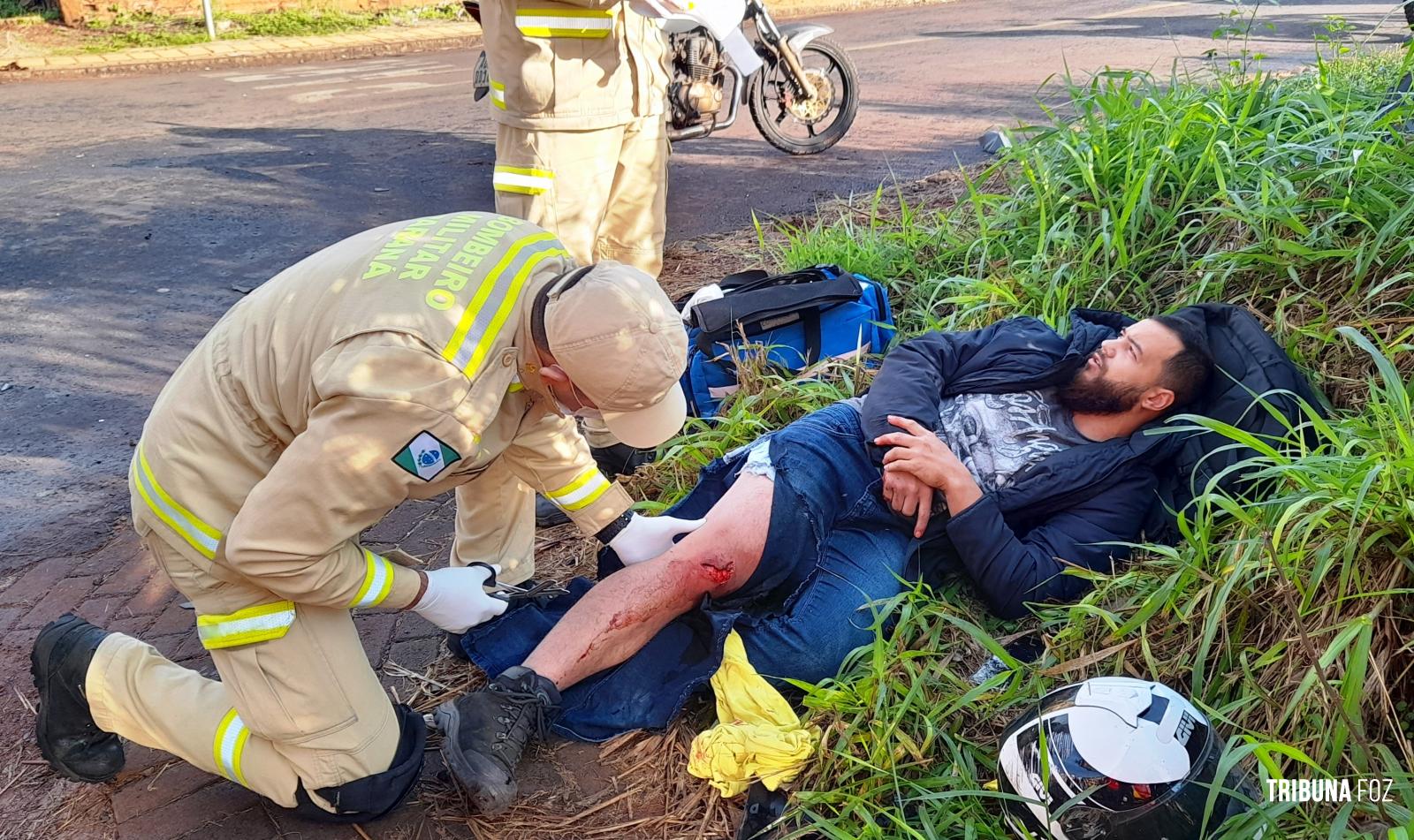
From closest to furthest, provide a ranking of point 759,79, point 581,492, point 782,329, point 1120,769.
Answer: point 1120,769, point 581,492, point 782,329, point 759,79

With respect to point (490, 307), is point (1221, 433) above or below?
below

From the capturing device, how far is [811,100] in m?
6.47

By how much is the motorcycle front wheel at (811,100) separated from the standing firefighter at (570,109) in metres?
2.97

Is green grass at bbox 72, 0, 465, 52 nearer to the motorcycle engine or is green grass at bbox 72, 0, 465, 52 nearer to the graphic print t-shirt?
the motorcycle engine

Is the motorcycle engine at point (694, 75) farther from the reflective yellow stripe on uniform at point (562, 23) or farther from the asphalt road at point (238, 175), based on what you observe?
the reflective yellow stripe on uniform at point (562, 23)

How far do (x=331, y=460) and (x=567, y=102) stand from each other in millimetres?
1821

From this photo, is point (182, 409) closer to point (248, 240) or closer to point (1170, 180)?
point (1170, 180)

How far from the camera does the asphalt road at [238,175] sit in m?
3.92

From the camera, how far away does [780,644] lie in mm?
2449

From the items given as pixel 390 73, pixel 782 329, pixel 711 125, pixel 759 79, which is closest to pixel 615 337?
pixel 782 329

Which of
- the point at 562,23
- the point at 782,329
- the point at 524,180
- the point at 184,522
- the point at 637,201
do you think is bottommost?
the point at 782,329

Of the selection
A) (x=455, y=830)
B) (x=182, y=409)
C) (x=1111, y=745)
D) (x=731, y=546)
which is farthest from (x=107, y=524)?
(x=1111, y=745)

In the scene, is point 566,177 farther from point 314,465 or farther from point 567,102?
point 314,465

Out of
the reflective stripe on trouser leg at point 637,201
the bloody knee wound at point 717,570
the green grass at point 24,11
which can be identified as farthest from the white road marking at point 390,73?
the bloody knee wound at point 717,570
